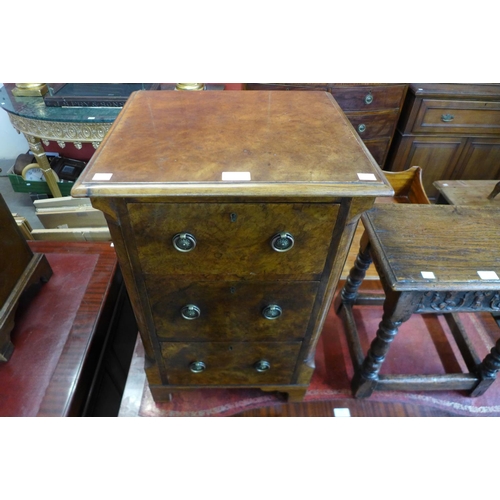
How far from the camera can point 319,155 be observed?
31.2 inches

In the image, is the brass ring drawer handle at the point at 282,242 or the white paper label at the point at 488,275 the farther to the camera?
the white paper label at the point at 488,275

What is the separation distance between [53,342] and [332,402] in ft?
3.70

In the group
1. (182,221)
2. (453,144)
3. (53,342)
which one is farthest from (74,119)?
(453,144)

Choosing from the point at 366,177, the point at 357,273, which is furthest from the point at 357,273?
the point at 366,177

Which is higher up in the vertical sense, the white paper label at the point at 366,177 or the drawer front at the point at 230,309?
the white paper label at the point at 366,177

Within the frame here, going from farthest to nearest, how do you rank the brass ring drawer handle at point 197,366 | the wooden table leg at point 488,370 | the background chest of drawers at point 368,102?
the background chest of drawers at point 368,102, the wooden table leg at point 488,370, the brass ring drawer handle at point 197,366

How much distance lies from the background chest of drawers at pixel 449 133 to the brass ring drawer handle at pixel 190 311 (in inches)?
77.5

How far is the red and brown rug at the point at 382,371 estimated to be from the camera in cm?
136

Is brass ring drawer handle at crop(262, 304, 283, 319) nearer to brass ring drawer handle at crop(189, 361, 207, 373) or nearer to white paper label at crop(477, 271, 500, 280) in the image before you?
brass ring drawer handle at crop(189, 361, 207, 373)

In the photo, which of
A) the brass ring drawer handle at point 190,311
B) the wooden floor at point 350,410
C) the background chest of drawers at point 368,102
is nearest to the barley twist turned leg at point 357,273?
the wooden floor at point 350,410

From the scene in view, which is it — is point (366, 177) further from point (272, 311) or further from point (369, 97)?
point (369, 97)

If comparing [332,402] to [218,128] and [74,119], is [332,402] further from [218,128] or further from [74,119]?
[74,119]

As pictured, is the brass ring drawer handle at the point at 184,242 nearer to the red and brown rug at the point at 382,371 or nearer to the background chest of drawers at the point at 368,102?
the red and brown rug at the point at 382,371

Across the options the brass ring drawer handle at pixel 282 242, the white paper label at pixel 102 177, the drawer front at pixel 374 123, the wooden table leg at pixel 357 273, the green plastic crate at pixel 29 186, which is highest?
the white paper label at pixel 102 177
